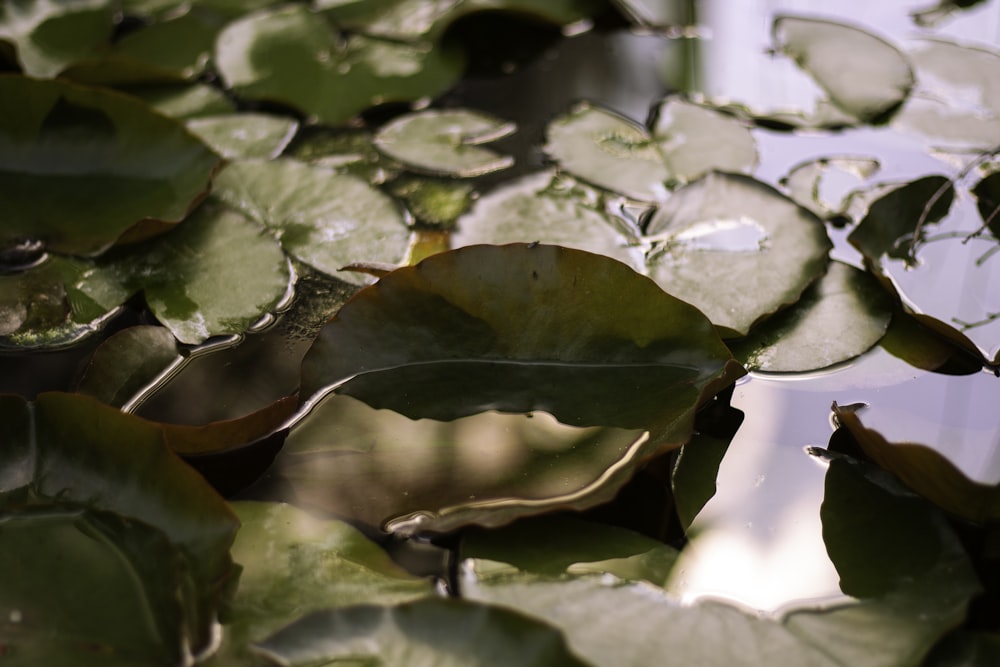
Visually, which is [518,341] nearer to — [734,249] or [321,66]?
[734,249]

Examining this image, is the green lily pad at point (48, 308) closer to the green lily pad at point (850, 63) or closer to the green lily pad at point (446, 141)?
the green lily pad at point (446, 141)

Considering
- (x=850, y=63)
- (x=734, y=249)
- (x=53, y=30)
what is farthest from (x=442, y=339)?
(x=53, y=30)

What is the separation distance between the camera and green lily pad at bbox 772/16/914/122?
118cm

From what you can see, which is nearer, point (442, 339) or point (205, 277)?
point (442, 339)

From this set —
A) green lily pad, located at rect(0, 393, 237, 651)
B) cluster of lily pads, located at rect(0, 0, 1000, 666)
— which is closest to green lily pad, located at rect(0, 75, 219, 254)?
cluster of lily pads, located at rect(0, 0, 1000, 666)

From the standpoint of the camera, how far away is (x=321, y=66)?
4.18ft

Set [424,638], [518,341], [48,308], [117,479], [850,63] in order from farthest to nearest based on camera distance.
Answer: [850,63] → [48,308] → [518,341] → [117,479] → [424,638]

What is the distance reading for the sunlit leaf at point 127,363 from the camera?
2.56 feet

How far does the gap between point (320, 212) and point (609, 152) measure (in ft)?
1.22

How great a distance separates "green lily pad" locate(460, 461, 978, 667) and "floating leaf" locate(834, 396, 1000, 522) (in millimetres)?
40

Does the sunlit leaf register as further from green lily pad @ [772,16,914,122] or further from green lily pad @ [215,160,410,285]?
A: green lily pad @ [772,16,914,122]

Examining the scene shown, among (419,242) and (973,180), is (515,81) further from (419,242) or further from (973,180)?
(973,180)

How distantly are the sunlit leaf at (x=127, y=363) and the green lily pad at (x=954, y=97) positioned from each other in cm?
96

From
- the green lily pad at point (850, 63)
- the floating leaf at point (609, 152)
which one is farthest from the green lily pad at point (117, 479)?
the green lily pad at point (850, 63)
